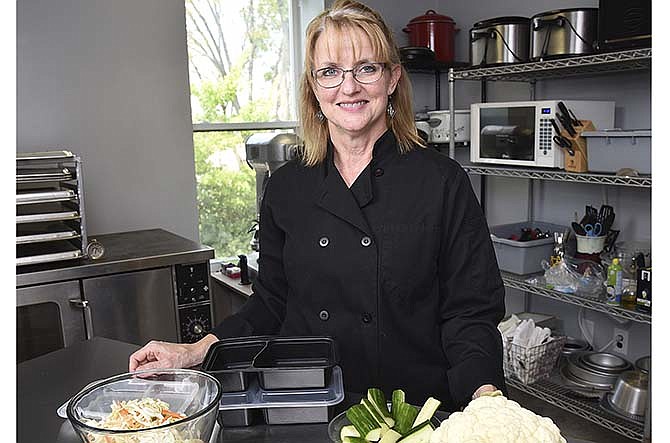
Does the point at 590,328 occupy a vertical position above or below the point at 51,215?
below

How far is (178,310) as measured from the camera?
249cm

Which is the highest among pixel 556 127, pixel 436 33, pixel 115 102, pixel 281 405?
pixel 436 33

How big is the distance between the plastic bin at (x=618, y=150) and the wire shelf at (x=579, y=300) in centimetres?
54

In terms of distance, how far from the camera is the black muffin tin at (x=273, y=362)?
1006 mm

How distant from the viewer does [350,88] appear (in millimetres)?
1373

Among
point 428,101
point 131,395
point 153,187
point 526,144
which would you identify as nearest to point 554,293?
point 526,144

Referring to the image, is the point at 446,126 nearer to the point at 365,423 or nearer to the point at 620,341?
the point at 620,341

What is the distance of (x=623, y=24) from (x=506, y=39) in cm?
60

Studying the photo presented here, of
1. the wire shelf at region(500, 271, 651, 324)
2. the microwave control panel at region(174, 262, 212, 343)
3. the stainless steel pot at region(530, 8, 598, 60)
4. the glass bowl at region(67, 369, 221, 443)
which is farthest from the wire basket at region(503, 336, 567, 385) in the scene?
the glass bowl at region(67, 369, 221, 443)

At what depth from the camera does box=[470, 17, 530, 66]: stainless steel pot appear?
2854 mm

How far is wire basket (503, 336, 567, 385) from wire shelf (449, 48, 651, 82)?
3.93 ft

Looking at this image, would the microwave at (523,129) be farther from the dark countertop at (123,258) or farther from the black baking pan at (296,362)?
the black baking pan at (296,362)

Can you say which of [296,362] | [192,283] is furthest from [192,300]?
[296,362]

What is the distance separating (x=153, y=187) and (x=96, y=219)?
31 centimetres
